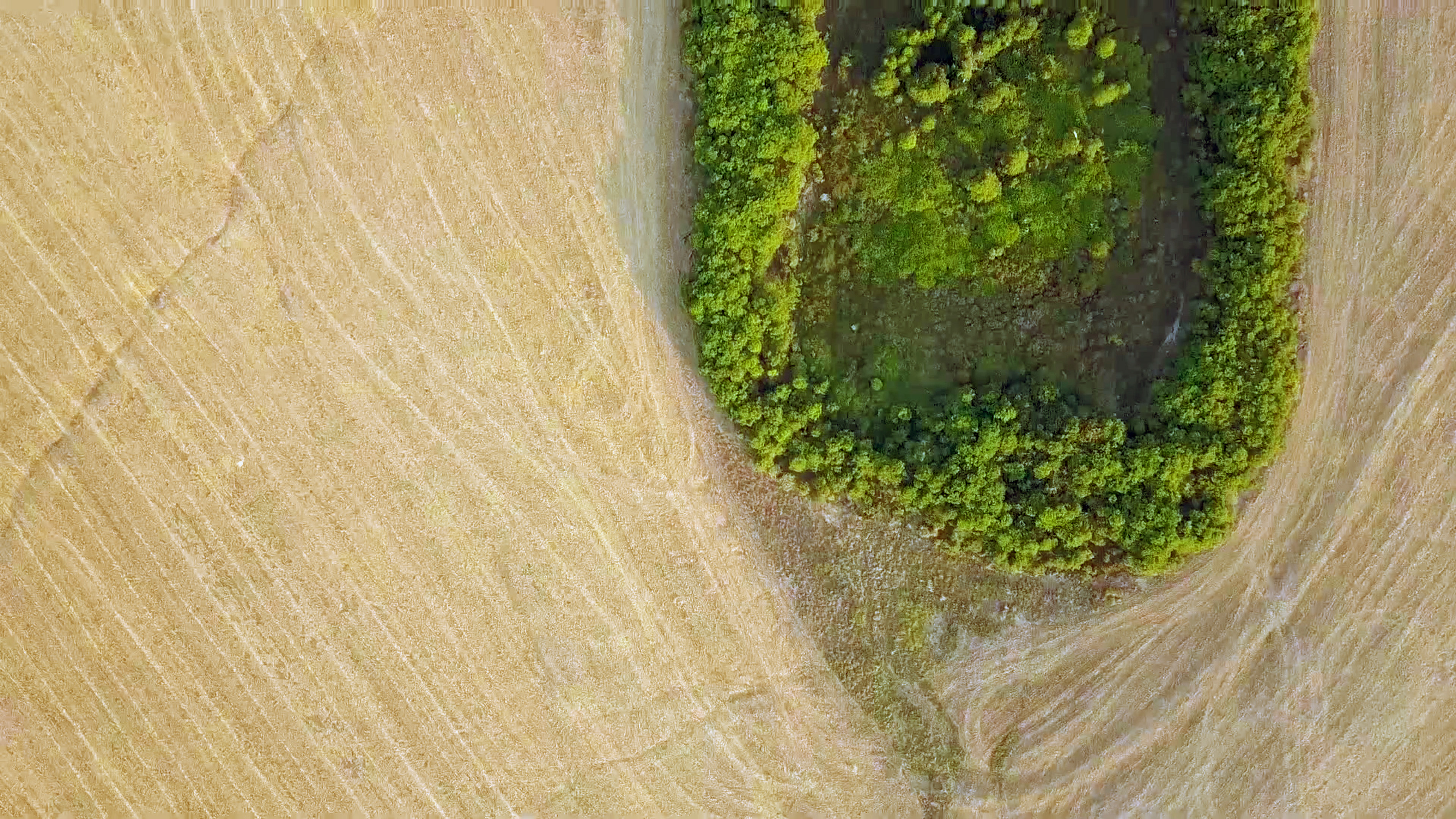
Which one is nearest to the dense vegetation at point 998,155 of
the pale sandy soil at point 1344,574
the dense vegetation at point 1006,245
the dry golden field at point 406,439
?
the dense vegetation at point 1006,245

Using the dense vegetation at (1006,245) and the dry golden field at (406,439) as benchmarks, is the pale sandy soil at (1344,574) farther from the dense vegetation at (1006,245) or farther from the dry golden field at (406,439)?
the dry golden field at (406,439)

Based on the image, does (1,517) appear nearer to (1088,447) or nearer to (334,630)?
(334,630)

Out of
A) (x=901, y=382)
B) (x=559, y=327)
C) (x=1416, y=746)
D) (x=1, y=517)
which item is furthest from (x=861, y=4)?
(x=1, y=517)

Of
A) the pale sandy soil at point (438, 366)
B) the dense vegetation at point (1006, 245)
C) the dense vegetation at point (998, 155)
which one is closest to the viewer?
the dense vegetation at point (1006, 245)

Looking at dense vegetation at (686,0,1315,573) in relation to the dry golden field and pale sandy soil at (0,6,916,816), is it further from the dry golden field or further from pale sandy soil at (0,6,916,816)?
pale sandy soil at (0,6,916,816)

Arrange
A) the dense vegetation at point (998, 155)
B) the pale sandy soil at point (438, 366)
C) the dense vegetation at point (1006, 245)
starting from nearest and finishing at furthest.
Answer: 1. the dense vegetation at point (1006, 245)
2. the dense vegetation at point (998, 155)
3. the pale sandy soil at point (438, 366)
